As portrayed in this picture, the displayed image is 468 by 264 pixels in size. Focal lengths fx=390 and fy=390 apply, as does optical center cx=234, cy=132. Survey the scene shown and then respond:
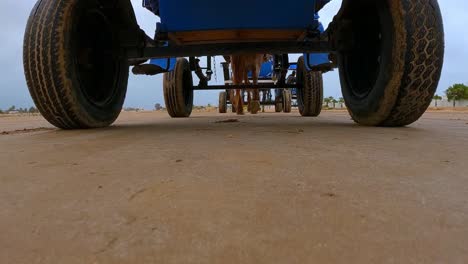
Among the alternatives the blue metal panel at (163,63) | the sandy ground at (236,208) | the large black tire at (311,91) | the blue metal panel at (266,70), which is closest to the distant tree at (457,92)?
the blue metal panel at (266,70)

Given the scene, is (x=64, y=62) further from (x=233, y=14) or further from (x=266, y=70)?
(x=266, y=70)

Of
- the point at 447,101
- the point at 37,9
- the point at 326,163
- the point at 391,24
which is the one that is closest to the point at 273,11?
the point at 391,24

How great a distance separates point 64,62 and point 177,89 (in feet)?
9.76

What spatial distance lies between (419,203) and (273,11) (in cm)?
206

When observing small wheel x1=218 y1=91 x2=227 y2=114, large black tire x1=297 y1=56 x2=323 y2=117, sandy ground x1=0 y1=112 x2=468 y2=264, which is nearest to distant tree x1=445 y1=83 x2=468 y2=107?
small wheel x1=218 y1=91 x2=227 y2=114

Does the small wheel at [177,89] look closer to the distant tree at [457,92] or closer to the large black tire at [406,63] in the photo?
the large black tire at [406,63]

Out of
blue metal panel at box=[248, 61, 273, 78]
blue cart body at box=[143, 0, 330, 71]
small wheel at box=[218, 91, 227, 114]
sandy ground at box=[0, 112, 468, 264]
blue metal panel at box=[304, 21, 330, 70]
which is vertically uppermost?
blue metal panel at box=[248, 61, 273, 78]

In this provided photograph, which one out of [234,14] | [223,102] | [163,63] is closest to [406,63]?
[234,14]

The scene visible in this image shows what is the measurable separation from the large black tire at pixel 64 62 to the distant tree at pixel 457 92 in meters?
34.3

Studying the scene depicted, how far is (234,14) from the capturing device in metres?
2.58

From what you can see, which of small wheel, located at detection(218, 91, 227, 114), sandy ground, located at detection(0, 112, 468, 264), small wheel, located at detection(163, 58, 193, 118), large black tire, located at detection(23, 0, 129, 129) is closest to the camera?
sandy ground, located at detection(0, 112, 468, 264)

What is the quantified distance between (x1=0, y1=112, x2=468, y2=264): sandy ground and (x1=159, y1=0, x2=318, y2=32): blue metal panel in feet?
5.15

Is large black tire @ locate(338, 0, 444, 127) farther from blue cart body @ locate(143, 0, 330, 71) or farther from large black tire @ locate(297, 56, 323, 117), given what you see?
large black tire @ locate(297, 56, 323, 117)

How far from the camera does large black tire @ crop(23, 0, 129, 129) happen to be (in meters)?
2.23
